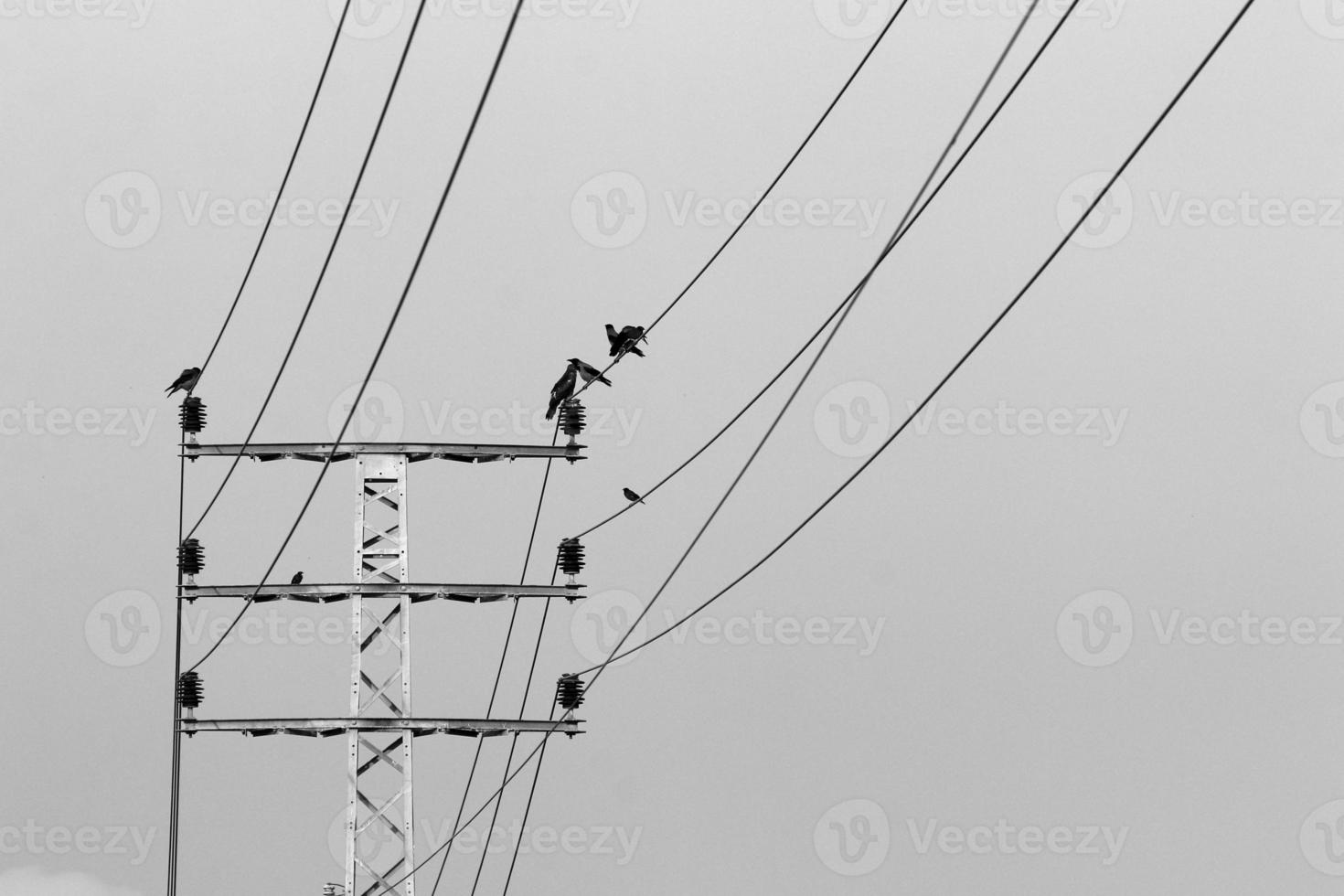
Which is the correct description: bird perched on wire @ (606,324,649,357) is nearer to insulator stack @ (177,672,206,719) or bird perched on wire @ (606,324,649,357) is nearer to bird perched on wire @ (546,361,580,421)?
bird perched on wire @ (546,361,580,421)

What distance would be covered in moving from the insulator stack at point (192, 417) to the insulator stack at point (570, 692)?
420cm

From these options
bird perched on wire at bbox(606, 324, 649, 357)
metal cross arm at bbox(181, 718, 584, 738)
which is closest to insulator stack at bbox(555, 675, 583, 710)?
metal cross arm at bbox(181, 718, 584, 738)

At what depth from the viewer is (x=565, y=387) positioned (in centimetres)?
2041

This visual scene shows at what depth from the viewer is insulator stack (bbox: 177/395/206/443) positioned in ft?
69.4

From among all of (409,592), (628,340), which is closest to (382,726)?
(409,592)

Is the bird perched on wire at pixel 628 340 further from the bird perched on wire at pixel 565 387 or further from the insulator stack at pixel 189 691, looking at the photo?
the insulator stack at pixel 189 691

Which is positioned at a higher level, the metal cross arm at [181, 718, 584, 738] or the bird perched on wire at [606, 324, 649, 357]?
the bird perched on wire at [606, 324, 649, 357]

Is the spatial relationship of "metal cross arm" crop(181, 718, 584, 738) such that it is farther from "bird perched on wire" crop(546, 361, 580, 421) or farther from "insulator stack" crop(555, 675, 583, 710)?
"bird perched on wire" crop(546, 361, 580, 421)

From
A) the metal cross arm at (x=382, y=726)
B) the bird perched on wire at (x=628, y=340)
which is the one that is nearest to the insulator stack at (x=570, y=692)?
the metal cross arm at (x=382, y=726)

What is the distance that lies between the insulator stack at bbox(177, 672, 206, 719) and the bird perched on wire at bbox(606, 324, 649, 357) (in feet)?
16.8

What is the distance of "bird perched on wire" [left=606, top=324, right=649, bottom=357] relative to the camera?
19703 millimetres

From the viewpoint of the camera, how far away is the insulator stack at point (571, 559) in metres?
20.4

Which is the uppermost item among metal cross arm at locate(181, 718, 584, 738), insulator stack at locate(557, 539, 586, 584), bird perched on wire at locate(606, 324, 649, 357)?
bird perched on wire at locate(606, 324, 649, 357)

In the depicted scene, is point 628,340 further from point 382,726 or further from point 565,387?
point 382,726
